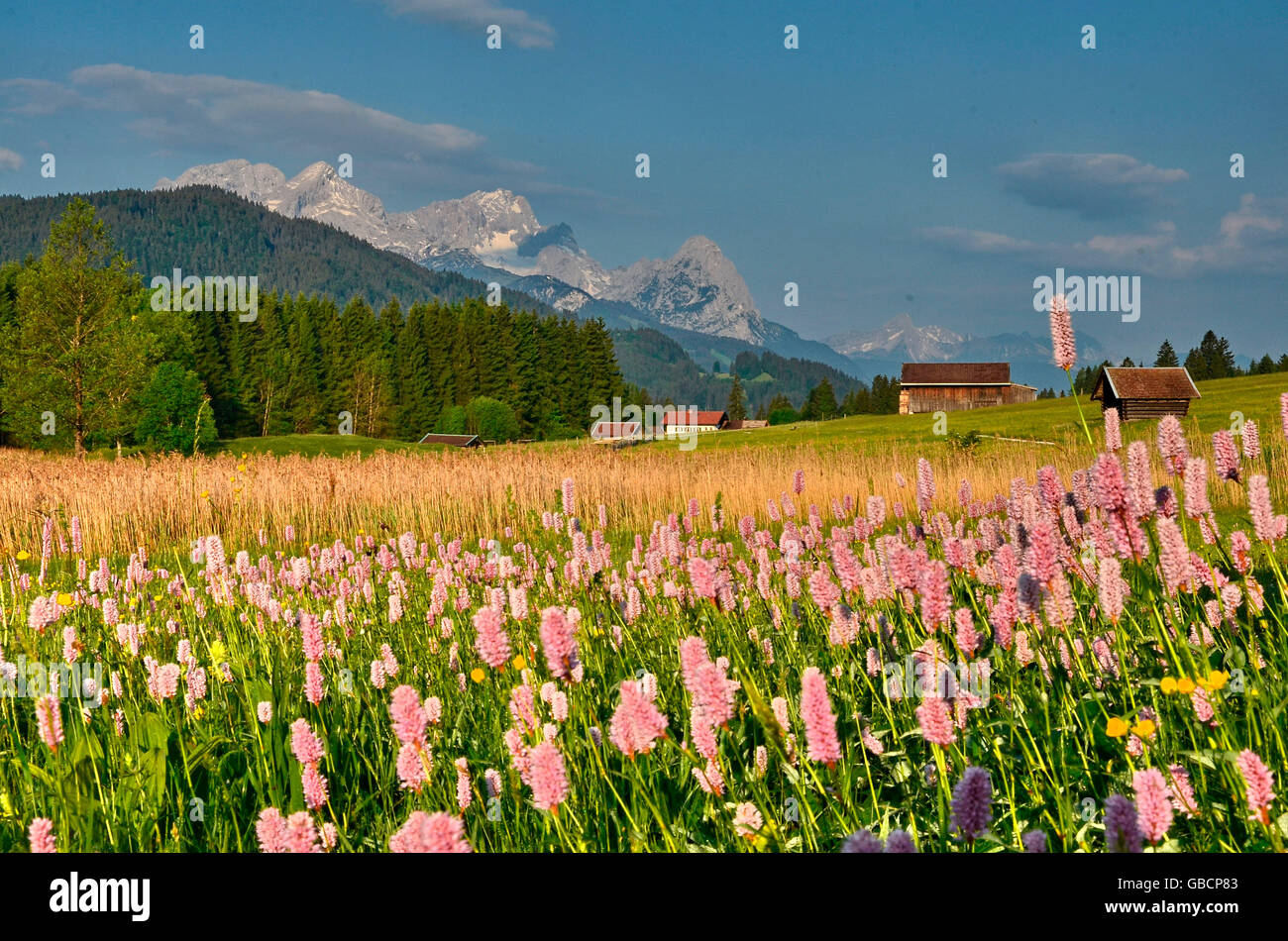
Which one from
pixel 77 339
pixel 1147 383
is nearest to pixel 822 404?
pixel 1147 383

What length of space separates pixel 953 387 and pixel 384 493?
100397 millimetres

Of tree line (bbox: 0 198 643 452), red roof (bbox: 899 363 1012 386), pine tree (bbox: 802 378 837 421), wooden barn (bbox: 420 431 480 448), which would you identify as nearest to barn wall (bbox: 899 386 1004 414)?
red roof (bbox: 899 363 1012 386)

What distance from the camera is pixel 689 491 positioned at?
15.6 m

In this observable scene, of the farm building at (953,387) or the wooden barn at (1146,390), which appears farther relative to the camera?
the farm building at (953,387)

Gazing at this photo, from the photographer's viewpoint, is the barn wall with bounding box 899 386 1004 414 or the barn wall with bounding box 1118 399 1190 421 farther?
the barn wall with bounding box 899 386 1004 414

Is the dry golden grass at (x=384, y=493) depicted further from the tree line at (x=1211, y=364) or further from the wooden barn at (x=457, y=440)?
the tree line at (x=1211, y=364)

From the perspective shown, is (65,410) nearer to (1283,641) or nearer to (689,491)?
(689,491)

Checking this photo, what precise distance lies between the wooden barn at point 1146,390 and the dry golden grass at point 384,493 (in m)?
36.7

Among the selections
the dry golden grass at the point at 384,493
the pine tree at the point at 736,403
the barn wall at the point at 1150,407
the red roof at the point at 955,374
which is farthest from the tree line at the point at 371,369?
the pine tree at the point at 736,403

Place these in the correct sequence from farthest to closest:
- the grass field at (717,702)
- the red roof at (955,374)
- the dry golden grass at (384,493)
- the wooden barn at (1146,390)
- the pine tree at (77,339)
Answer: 1. the red roof at (955,374)
2. the wooden barn at (1146,390)
3. the pine tree at (77,339)
4. the dry golden grass at (384,493)
5. the grass field at (717,702)

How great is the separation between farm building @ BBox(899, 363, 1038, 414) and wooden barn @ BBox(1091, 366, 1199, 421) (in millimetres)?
50000

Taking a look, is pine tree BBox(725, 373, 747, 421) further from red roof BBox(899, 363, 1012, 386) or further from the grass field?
the grass field

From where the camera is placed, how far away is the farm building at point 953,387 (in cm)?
10319

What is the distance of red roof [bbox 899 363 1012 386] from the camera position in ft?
345
